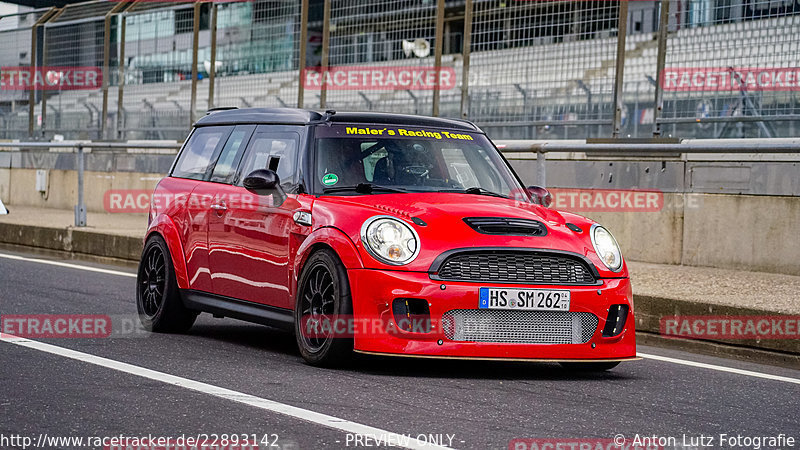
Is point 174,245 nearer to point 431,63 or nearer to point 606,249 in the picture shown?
point 606,249

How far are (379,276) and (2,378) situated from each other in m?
1.98

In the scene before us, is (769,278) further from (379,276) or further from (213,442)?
(213,442)

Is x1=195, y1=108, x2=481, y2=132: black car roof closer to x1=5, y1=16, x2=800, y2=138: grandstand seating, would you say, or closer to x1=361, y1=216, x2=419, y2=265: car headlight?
x1=361, y1=216, x2=419, y2=265: car headlight

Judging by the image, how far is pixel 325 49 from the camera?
17750mm

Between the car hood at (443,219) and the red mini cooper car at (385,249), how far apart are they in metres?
0.01

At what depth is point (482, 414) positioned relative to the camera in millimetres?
6266

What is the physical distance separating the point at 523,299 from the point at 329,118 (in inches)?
77.2

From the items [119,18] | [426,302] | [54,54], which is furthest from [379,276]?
[54,54]

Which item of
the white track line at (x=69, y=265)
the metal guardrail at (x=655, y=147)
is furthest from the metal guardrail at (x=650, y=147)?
the white track line at (x=69, y=265)

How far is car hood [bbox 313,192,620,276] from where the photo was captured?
7.41 m

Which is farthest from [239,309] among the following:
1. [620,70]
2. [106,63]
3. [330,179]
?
[106,63]

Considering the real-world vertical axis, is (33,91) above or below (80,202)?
above

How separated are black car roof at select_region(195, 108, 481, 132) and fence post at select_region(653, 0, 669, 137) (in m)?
3.94

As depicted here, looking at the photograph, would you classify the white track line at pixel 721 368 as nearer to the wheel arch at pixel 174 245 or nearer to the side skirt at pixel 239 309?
the side skirt at pixel 239 309
